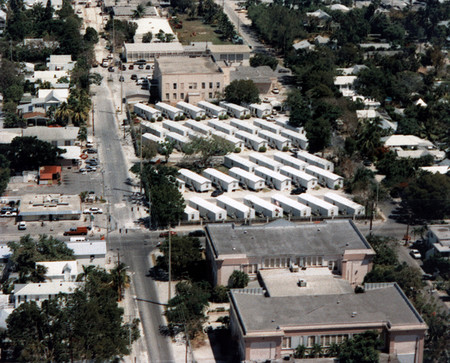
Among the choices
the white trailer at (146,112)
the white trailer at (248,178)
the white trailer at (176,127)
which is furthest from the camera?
the white trailer at (146,112)

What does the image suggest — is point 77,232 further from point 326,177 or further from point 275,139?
point 275,139

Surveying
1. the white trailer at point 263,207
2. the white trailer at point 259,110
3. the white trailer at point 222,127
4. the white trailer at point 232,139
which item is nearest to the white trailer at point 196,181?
the white trailer at point 263,207

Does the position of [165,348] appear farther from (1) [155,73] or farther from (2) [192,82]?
(1) [155,73]

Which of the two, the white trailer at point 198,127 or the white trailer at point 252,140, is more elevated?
the white trailer at point 198,127

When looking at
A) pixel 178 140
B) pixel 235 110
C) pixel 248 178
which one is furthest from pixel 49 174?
pixel 235 110

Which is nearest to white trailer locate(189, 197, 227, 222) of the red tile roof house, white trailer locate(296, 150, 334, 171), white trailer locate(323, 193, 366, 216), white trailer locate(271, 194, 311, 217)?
white trailer locate(271, 194, 311, 217)

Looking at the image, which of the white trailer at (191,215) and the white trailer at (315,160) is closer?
the white trailer at (191,215)

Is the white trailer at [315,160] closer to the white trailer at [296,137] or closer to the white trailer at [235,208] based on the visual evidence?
the white trailer at [296,137]
